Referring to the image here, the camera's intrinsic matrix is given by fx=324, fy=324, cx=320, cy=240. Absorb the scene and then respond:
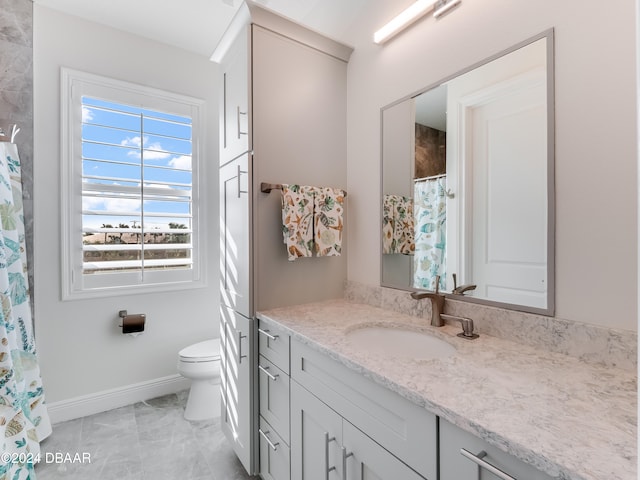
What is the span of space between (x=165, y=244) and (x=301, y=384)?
1736 mm

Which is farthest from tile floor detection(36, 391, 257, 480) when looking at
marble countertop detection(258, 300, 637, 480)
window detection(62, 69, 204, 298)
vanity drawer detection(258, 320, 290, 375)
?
marble countertop detection(258, 300, 637, 480)

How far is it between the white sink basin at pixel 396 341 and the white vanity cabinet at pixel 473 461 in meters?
0.55

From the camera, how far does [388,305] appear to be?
5.47 ft

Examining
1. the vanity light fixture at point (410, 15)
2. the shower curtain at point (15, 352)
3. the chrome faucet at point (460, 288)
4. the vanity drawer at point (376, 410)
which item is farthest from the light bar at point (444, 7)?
the shower curtain at point (15, 352)

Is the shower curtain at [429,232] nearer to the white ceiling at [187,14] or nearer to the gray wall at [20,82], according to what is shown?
the white ceiling at [187,14]

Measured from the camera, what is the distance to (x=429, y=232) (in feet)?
4.90

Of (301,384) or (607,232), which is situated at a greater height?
(607,232)

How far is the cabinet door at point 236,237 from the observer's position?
64.0 inches

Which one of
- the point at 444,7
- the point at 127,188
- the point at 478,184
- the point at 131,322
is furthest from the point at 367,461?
the point at 127,188

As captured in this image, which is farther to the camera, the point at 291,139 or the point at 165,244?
the point at 165,244

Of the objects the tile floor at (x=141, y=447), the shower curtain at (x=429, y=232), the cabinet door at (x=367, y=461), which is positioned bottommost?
the tile floor at (x=141, y=447)

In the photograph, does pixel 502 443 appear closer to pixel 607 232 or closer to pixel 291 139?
pixel 607 232

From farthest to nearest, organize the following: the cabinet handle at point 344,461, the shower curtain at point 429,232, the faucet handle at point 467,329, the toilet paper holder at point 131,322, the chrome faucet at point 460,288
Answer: the toilet paper holder at point 131,322
the shower curtain at point 429,232
the chrome faucet at point 460,288
the faucet handle at point 467,329
the cabinet handle at point 344,461

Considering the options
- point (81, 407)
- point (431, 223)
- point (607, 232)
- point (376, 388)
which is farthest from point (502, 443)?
point (81, 407)
